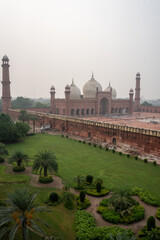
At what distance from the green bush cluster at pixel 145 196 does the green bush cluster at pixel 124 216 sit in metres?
0.99

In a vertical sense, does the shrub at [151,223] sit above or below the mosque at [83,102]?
below

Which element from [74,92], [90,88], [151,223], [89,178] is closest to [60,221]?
[151,223]

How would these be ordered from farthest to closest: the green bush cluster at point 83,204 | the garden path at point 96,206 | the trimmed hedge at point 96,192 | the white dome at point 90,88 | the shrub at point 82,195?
1. the white dome at point 90,88
2. the trimmed hedge at point 96,192
3. the shrub at point 82,195
4. the green bush cluster at point 83,204
5. the garden path at point 96,206

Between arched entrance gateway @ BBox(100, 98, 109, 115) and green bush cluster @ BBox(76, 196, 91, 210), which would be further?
arched entrance gateway @ BBox(100, 98, 109, 115)

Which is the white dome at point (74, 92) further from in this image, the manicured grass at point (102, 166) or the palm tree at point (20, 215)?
the palm tree at point (20, 215)

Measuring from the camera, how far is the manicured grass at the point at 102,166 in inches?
561

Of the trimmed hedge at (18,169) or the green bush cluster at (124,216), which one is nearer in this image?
the green bush cluster at (124,216)

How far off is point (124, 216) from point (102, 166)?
7032mm

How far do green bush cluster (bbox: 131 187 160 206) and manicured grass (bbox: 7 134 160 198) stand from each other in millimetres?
585

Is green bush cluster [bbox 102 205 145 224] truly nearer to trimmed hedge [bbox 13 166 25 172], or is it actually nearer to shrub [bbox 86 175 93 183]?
shrub [bbox 86 175 93 183]

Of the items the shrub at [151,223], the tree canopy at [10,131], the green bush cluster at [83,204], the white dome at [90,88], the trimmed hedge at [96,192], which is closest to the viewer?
the shrub at [151,223]

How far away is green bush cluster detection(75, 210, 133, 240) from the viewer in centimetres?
882

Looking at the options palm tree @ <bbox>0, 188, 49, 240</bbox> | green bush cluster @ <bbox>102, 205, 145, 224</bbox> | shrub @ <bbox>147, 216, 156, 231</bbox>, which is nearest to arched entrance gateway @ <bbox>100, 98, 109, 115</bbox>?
green bush cluster @ <bbox>102, 205, 145, 224</bbox>

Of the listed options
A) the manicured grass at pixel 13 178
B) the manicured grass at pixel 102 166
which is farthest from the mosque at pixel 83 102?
the manicured grass at pixel 13 178
